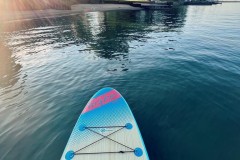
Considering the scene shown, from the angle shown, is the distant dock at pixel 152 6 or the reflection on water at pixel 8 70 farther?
the distant dock at pixel 152 6

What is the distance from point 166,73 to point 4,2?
60914 mm

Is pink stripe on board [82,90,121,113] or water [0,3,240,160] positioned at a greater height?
pink stripe on board [82,90,121,113]

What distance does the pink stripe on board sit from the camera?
10016mm

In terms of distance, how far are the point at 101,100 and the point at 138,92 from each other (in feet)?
11.3

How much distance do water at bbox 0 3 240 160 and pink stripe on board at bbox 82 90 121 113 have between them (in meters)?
1.16

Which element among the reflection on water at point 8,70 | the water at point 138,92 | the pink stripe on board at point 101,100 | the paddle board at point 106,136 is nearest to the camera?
the paddle board at point 106,136

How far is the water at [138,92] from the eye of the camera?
848 cm

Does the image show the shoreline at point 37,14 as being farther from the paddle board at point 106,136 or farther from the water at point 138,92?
the paddle board at point 106,136

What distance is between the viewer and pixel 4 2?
175 feet

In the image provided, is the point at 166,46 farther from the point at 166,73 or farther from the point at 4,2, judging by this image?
the point at 4,2

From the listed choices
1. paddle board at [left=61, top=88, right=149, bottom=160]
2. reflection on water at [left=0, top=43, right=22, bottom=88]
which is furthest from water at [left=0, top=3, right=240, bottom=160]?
paddle board at [left=61, top=88, right=149, bottom=160]

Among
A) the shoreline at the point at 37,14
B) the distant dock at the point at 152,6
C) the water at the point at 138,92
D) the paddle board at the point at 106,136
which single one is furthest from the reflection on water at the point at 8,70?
the distant dock at the point at 152,6

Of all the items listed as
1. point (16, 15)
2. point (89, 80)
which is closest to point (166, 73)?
point (89, 80)

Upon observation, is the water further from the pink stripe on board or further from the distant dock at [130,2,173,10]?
the distant dock at [130,2,173,10]
